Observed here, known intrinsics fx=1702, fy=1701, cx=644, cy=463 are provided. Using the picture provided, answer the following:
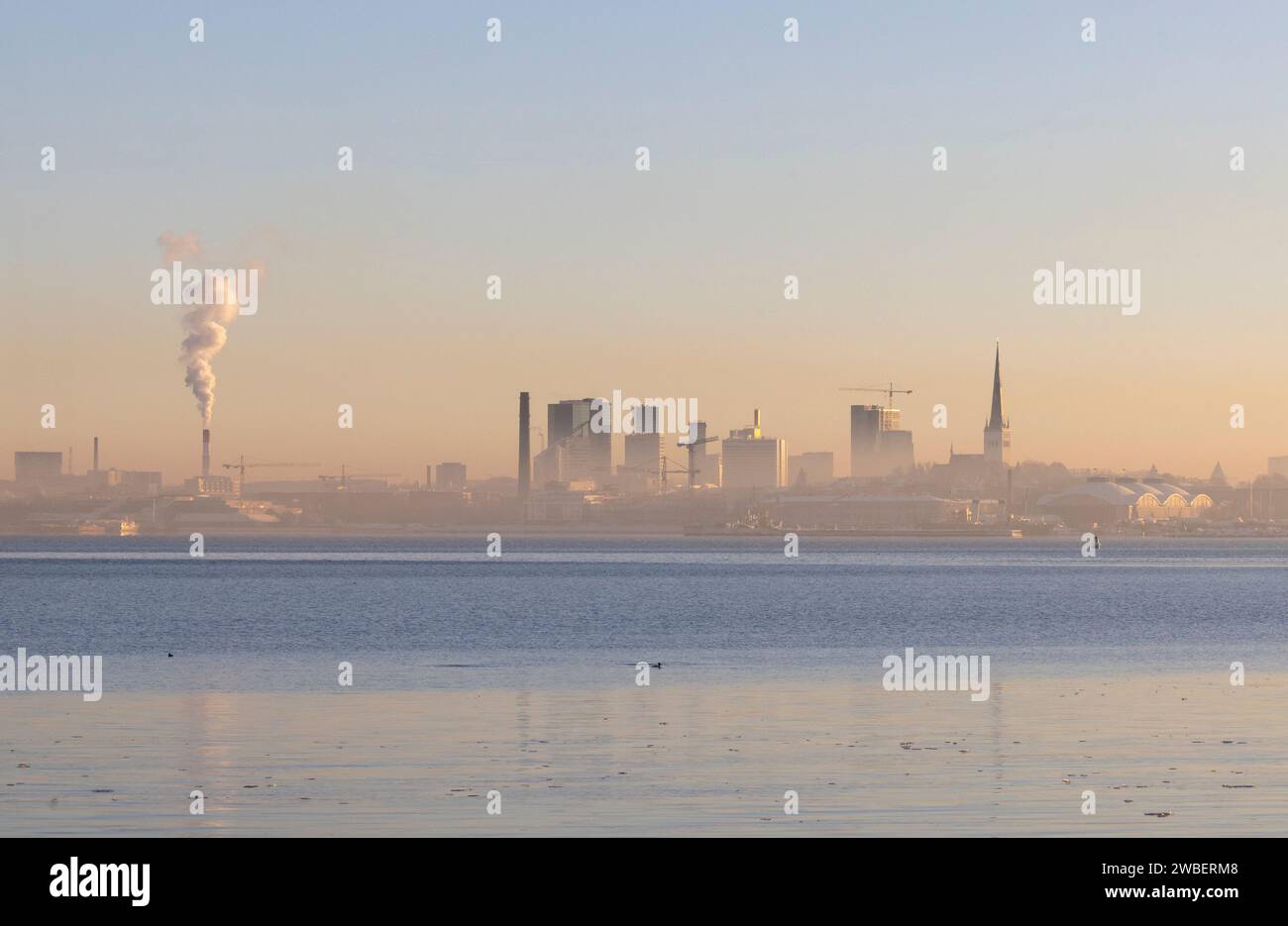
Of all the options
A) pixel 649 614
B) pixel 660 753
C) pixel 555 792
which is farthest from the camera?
pixel 649 614

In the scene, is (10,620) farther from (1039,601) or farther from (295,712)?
(1039,601)

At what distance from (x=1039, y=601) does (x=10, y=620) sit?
52.9 meters

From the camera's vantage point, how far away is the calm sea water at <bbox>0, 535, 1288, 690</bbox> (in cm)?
4481

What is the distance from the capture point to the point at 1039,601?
93.3 m

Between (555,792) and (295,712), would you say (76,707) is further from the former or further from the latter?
(555,792)

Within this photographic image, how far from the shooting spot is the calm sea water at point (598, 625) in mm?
44812

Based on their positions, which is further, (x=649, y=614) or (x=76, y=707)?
(x=649, y=614)

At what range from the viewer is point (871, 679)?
40500 mm

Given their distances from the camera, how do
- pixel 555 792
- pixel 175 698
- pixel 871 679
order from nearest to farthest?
pixel 555 792, pixel 175 698, pixel 871 679

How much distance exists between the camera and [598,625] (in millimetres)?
66938
